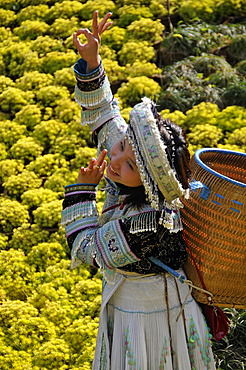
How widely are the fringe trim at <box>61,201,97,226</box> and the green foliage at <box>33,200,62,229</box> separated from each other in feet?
6.48

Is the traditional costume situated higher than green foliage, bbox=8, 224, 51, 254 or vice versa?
the traditional costume

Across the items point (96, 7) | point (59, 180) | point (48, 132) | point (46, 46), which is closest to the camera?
point (59, 180)

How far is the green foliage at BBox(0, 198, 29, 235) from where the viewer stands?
4027 millimetres

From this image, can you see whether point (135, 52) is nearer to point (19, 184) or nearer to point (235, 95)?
point (235, 95)

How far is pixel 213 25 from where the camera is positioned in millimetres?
5867

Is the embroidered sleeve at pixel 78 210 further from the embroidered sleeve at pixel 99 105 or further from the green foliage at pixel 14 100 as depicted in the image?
the green foliage at pixel 14 100

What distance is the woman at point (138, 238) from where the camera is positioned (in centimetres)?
186

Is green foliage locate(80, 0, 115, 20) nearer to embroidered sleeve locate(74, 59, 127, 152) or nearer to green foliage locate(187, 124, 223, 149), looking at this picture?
green foliage locate(187, 124, 223, 149)

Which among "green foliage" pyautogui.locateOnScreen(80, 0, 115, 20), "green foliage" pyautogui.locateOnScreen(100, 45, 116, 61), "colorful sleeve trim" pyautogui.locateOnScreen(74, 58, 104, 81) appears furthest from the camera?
"green foliage" pyautogui.locateOnScreen(80, 0, 115, 20)

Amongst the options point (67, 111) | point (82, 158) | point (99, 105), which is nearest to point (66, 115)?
point (67, 111)

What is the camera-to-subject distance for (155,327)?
6.79 ft

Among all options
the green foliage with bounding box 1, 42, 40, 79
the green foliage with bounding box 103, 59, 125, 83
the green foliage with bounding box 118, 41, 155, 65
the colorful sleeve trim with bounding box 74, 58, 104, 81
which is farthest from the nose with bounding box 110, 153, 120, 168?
the green foliage with bounding box 1, 42, 40, 79

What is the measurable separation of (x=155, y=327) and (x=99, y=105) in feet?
2.73

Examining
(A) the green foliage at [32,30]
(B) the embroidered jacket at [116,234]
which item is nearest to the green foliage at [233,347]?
(B) the embroidered jacket at [116,234]
